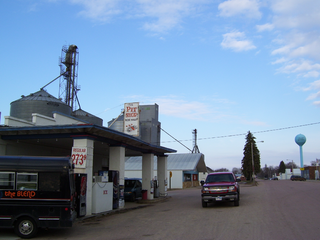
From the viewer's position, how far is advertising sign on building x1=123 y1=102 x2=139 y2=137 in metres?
25.0

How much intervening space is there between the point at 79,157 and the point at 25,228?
511 cm

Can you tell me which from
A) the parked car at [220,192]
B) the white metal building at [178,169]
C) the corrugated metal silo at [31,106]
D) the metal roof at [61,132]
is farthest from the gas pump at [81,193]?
the white metal building at [178,169]

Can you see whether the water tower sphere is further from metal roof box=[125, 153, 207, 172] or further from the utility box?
the utility box

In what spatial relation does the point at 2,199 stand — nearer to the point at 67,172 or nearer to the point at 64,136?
the point at 67,172

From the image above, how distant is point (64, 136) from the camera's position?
15438mm

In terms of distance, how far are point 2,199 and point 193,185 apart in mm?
46815

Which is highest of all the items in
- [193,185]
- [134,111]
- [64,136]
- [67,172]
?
[134,111]

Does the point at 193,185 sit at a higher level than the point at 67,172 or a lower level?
lower

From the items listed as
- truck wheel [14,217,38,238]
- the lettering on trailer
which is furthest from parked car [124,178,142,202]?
the lettering on trailer

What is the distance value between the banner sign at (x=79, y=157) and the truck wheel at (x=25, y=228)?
15.6 ft

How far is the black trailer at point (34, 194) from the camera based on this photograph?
972cm

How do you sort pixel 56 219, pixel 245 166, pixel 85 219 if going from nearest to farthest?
pixel 56 219
pixel 85 219
pixel 245 166

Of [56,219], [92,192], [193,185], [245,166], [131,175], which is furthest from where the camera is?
[245,166]

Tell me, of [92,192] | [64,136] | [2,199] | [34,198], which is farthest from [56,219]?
[64,136]
